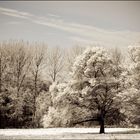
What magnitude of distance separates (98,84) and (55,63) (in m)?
33.4

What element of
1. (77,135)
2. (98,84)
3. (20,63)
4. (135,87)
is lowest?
(77,135)

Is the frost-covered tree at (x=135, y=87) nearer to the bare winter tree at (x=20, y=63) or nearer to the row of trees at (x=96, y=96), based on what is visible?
the row of trees at (x=96, y=96)

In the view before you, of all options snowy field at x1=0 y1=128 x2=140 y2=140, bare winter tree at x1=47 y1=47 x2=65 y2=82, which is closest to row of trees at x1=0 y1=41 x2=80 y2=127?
bare winter tree at x1=47 y1=47 x2=65 y2=82

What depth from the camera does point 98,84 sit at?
122 ft

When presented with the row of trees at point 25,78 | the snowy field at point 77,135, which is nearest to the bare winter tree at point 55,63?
the row of trees at point 25,78

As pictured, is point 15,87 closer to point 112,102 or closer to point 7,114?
point 7,114

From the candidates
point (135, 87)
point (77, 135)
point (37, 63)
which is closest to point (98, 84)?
point (135, 87)

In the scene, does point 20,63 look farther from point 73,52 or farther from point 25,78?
point 73,52

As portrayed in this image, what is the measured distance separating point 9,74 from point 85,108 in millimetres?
31553

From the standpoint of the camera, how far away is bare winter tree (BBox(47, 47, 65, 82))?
68875 millimetres

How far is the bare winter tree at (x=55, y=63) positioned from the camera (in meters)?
68.9

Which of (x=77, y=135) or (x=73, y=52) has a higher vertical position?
A: (x=73, y=52)

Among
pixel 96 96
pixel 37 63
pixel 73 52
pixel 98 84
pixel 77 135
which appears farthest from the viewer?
pixel 73 52

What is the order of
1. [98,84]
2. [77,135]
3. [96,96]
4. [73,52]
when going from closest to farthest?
1. [77,135]
2. [98,84]
3. [96,96]
4. [73,52]
